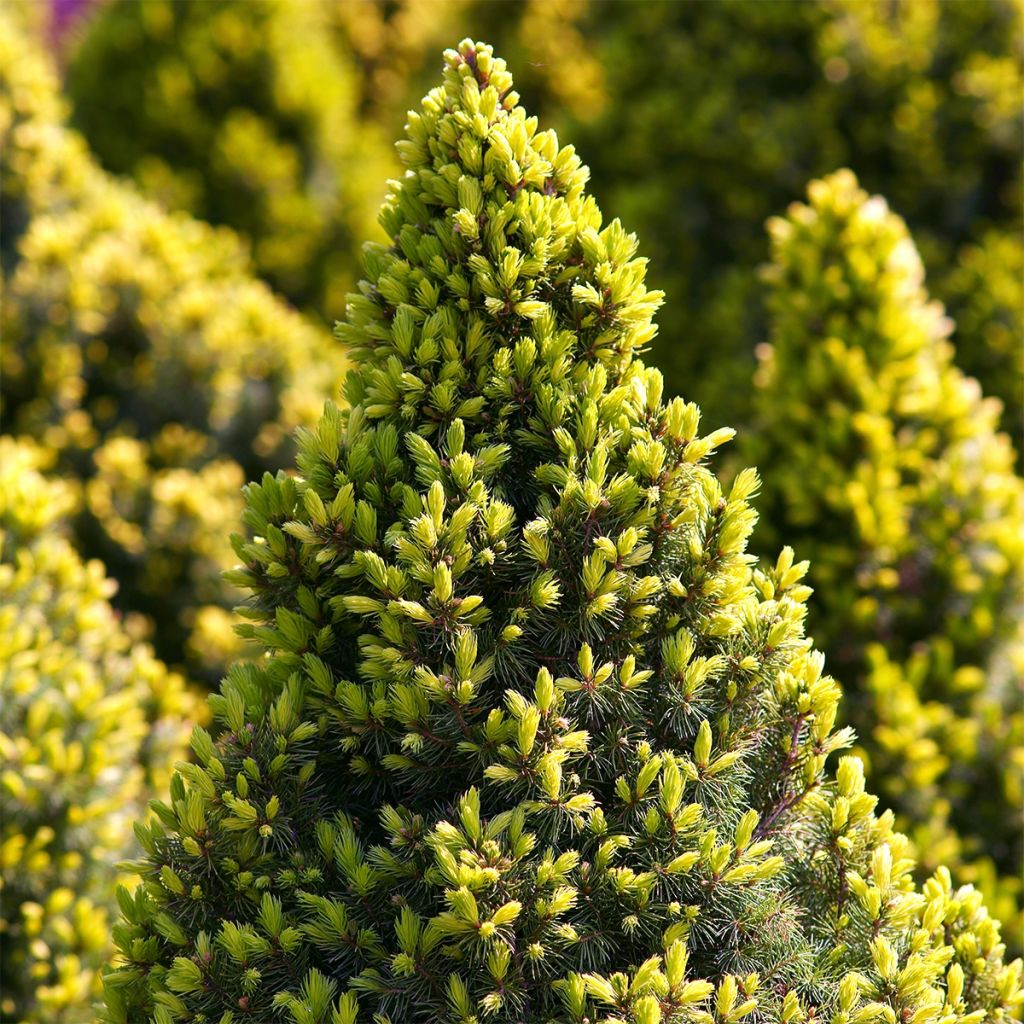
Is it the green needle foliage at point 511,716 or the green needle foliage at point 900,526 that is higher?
the green needle foliage at point 900,526

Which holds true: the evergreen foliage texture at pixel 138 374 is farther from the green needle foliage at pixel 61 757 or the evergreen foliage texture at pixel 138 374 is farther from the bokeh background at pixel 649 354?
the green needle foliage at pixel 61 757

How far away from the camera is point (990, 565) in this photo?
13.3ft

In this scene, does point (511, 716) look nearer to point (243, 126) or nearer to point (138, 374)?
point (138, 374)

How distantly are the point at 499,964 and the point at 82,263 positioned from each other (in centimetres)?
481

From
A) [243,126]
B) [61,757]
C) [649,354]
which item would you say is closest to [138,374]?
[61,757]

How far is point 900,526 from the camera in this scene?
404 centimetres

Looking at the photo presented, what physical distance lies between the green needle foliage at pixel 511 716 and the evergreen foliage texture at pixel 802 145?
3133mm

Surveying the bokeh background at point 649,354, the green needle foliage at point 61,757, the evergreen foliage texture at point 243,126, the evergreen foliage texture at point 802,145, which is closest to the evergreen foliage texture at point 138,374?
the bokeh background at point 649,354

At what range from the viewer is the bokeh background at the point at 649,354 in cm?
383

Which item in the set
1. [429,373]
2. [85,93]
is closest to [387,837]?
[429,373]

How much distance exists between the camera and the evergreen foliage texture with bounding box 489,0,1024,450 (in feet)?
20.2

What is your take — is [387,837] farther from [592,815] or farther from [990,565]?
[990,565]

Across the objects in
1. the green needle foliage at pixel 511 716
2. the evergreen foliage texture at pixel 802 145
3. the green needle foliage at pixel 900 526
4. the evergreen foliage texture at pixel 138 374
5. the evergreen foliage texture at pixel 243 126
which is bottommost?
the green needle foliage at pixel 511 716

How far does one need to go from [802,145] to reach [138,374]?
13.3ft
